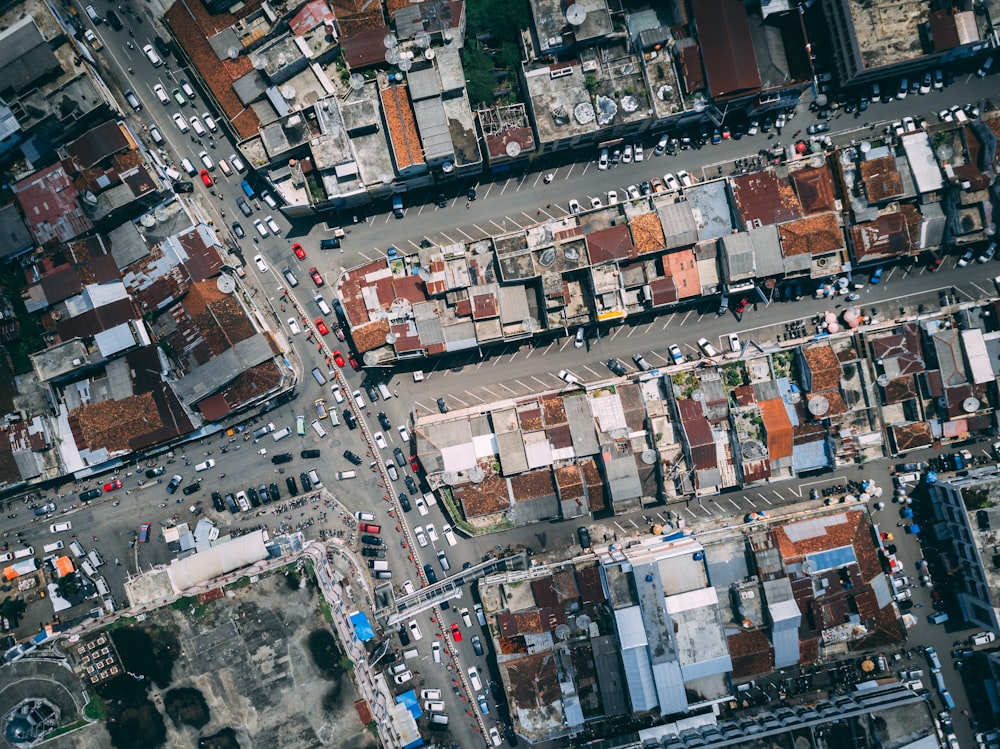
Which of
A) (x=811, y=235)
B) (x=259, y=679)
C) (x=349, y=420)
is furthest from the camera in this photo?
(x=349, y=420)

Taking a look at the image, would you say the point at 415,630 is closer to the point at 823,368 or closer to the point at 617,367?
the point at 617,367

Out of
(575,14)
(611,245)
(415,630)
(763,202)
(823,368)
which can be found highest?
(575,14)

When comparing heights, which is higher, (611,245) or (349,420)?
(611,245)

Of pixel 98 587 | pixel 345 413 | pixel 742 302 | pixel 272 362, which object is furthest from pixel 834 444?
pixel 98 587

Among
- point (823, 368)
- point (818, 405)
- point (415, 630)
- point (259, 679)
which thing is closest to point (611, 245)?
point (823, 368)

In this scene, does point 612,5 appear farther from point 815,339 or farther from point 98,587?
point 98,587

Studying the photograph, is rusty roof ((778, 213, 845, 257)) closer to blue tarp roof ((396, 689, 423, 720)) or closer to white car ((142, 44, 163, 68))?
blue tarp roof ((396, 689, 423, 720))

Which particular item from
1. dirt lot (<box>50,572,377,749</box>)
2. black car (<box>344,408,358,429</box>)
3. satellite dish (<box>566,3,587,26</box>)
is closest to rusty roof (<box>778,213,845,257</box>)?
satellite dish (<box>566,3,587,26</box>)
